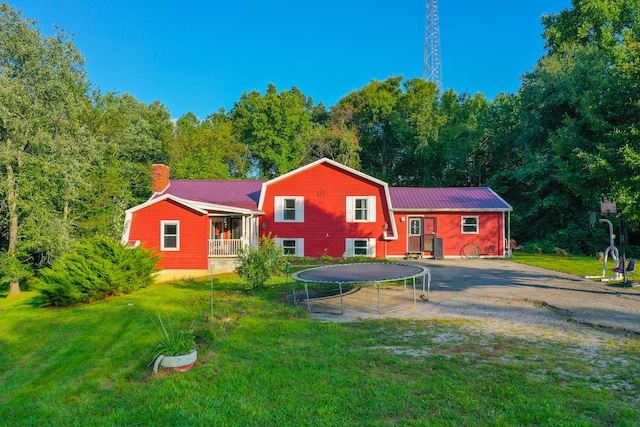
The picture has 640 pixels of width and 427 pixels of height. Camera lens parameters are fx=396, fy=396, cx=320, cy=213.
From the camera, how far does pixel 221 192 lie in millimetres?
22219

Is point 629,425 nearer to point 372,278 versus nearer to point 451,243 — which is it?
point 372,278

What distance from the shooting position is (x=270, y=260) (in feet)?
37.6

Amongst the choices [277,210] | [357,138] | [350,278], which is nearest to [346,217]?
[277,210]

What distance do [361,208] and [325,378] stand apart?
16.1 m

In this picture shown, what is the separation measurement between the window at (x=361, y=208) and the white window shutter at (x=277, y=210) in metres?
3.53

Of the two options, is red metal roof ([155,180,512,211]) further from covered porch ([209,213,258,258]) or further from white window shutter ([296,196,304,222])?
white window shutter ([296,196,304,222])

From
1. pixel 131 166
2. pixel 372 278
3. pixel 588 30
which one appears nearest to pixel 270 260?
pixel 372 278

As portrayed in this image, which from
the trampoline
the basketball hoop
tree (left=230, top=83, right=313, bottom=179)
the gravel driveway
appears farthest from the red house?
tree (left=230, top=83, right=313, bottom=179)

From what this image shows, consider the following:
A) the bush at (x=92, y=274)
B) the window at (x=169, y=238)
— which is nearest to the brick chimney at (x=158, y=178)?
the window at (x=169, y=238)

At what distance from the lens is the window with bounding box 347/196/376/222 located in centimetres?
2052

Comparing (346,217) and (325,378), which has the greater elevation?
(346,217)

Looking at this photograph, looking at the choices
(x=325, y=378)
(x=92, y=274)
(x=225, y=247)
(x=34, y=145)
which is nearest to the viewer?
(x=325, y=378)

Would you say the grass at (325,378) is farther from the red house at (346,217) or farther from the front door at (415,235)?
the front door at (415,235)

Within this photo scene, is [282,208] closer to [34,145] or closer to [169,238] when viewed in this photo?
[169,238]
